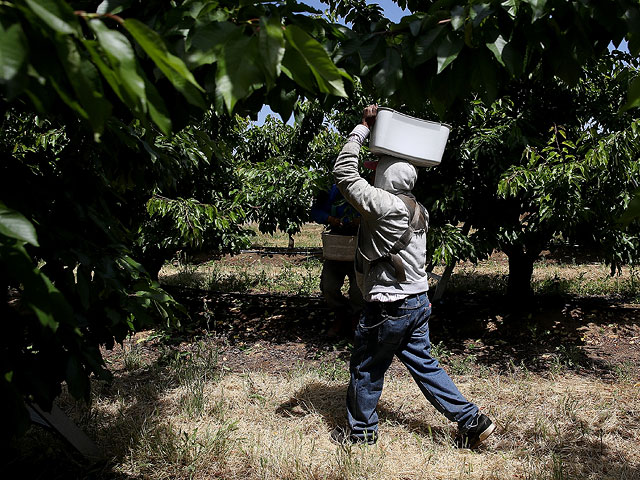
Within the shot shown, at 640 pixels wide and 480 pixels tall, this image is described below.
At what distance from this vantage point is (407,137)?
2.72 meters

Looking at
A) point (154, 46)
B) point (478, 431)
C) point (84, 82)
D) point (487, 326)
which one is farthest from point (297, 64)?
point (487, 326)

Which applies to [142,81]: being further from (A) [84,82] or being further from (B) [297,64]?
(B) [297,64]

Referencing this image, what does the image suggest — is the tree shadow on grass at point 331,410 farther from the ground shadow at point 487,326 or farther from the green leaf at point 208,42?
the green leaf at point 208,42

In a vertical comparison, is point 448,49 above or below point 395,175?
above

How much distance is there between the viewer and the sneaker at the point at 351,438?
9.60 ft

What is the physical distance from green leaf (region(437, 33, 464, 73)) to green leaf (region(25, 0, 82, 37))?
0.93m

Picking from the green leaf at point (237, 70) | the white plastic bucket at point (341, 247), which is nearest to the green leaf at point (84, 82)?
the green leaf at point (237, 70)

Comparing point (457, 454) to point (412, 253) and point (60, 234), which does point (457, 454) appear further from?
point (60, 234)

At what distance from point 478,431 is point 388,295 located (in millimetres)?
868

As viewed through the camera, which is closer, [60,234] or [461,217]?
[60,234]

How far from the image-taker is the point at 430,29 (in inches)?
63.7

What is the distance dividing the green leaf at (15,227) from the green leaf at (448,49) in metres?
1.07

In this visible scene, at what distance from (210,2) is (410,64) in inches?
24.7

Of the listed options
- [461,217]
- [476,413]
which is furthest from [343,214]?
[476,413]
